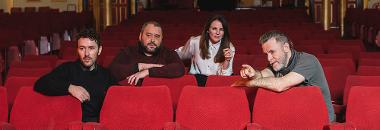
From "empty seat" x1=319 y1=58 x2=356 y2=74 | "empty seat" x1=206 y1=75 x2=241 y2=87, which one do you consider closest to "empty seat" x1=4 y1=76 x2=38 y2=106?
"empty seat" x1=206 y1=75 x2=241 y2=87

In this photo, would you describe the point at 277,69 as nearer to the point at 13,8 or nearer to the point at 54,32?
the point at 54,32

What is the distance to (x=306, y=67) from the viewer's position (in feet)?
13.5

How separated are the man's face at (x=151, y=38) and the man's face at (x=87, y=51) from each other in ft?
2.76

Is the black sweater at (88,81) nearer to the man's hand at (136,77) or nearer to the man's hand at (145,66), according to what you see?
the man's hand at (136,77)

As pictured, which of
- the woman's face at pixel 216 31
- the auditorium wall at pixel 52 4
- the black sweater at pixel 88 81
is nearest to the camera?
the black sweater at pixel 88 81

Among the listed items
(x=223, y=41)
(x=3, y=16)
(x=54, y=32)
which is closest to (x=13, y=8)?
(x=3, y=16)

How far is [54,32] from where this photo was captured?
1303cm

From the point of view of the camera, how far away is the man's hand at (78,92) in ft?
13.8

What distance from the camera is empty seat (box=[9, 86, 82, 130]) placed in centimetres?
417

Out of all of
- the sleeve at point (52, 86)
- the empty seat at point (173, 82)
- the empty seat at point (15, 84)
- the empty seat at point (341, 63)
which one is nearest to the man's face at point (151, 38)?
the empty seat at point (173, 82)

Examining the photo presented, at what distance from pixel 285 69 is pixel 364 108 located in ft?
1.84

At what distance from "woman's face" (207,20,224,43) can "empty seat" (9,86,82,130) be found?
1.79 m

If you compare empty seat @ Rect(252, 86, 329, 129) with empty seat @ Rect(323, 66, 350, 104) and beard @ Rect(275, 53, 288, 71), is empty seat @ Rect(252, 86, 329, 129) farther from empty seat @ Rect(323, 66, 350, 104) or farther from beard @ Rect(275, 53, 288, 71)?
empty seat @ Rect(323, 66, 350, 104)

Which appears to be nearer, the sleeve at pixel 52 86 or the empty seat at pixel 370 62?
the sleeve at pixel 52 86
